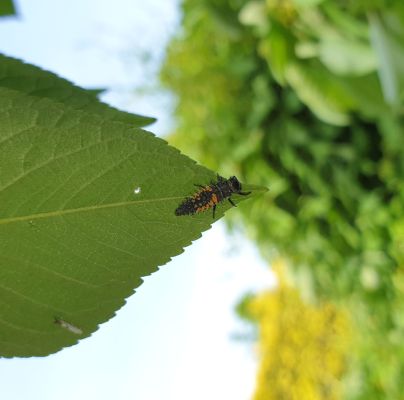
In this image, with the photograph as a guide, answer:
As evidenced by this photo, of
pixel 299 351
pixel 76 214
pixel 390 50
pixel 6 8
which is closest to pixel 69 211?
pixel 76 214

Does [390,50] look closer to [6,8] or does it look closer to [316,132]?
[316,132]

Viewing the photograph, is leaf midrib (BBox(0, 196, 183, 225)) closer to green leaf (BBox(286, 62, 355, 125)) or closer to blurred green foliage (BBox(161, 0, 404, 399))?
blurred green foliage (BBox(161, 0, 404, 399))

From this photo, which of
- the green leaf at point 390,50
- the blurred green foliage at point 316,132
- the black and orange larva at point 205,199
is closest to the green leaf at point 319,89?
the blurred green foliage at point 316,132

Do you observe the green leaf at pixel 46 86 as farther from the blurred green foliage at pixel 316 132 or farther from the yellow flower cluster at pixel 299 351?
the yellow flower cluster at pixel 299 351

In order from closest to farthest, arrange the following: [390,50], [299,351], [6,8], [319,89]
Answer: [6,8] → [390,50] → [319,89] → [299,351]

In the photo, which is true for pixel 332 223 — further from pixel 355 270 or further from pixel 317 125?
pixel 317 125

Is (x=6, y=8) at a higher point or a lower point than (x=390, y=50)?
lower

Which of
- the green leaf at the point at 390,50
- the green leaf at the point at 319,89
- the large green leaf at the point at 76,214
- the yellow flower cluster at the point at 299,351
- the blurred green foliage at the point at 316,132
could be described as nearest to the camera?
the large green leaf at the point at 76,214
